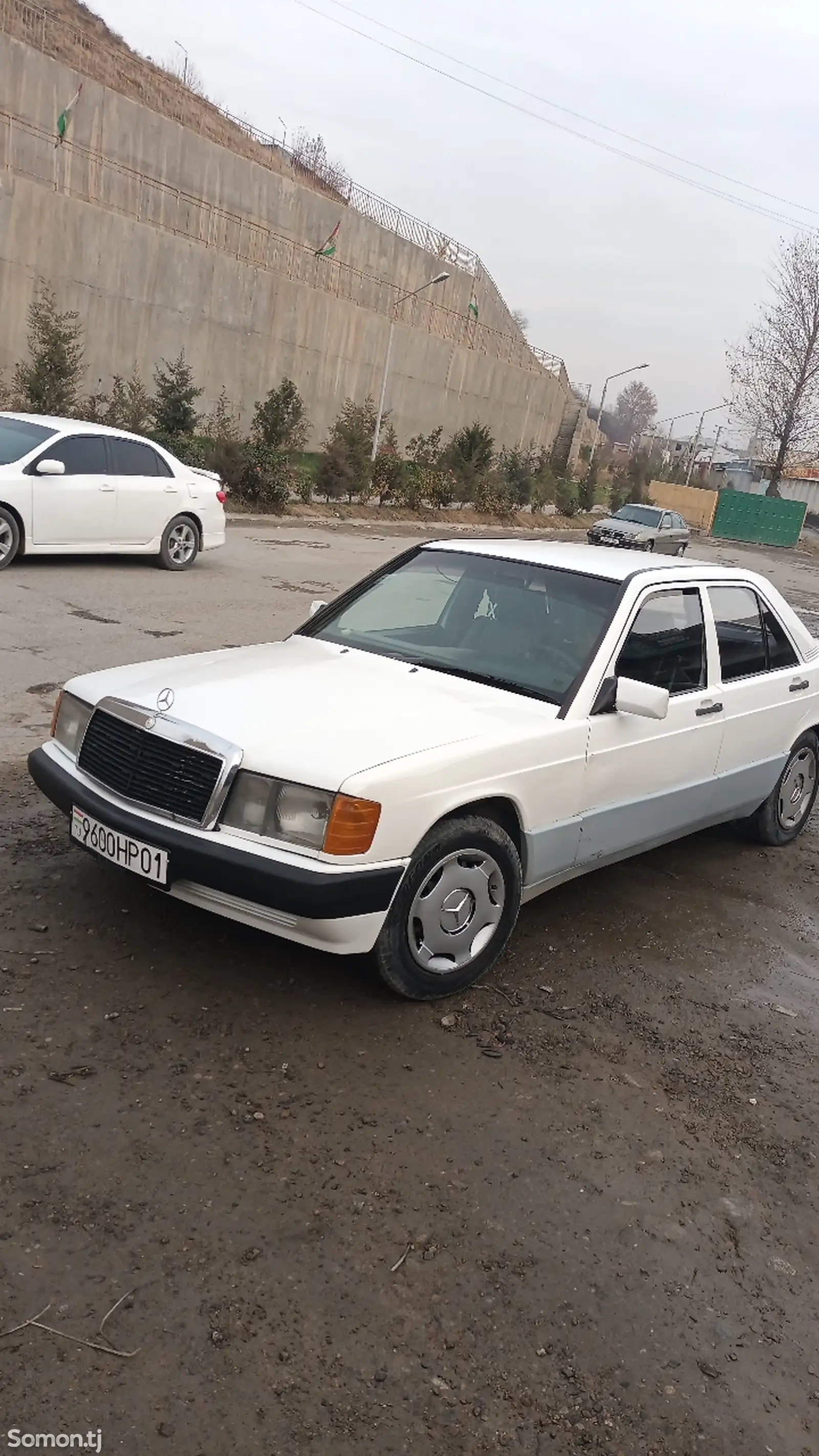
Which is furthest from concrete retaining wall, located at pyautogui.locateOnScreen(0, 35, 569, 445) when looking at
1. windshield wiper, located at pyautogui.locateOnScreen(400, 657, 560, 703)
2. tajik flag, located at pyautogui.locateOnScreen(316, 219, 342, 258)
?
windshield wiper, located at pyautogui.locateOnScreen(400, 657, 560, 703)

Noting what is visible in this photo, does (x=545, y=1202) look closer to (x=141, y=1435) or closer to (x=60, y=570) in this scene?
(x=141, y=1435)

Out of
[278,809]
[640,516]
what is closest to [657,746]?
[278,809]

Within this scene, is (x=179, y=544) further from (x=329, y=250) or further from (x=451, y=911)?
(x=329, y=250)

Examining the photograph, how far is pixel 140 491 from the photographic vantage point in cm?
1234

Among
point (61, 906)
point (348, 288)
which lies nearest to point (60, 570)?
point (61, 906)

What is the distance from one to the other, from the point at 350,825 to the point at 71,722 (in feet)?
4.26

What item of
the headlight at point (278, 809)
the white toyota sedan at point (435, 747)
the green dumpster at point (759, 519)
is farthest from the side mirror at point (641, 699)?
the green dumpster at point (759, 519)

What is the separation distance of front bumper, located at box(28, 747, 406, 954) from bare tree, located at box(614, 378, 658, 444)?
158 meters

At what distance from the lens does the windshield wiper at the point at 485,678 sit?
4316 mm

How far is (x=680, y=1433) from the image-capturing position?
2303mm

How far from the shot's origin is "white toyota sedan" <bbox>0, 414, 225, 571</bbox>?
36.0 ft

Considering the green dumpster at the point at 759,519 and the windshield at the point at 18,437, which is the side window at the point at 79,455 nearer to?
the windshield at the point at 18,437

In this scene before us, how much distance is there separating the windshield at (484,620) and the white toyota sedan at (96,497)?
6.80 meters

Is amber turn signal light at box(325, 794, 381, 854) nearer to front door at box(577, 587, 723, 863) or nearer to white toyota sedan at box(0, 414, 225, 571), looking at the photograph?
front door at box(577, 587, 723, 863)
